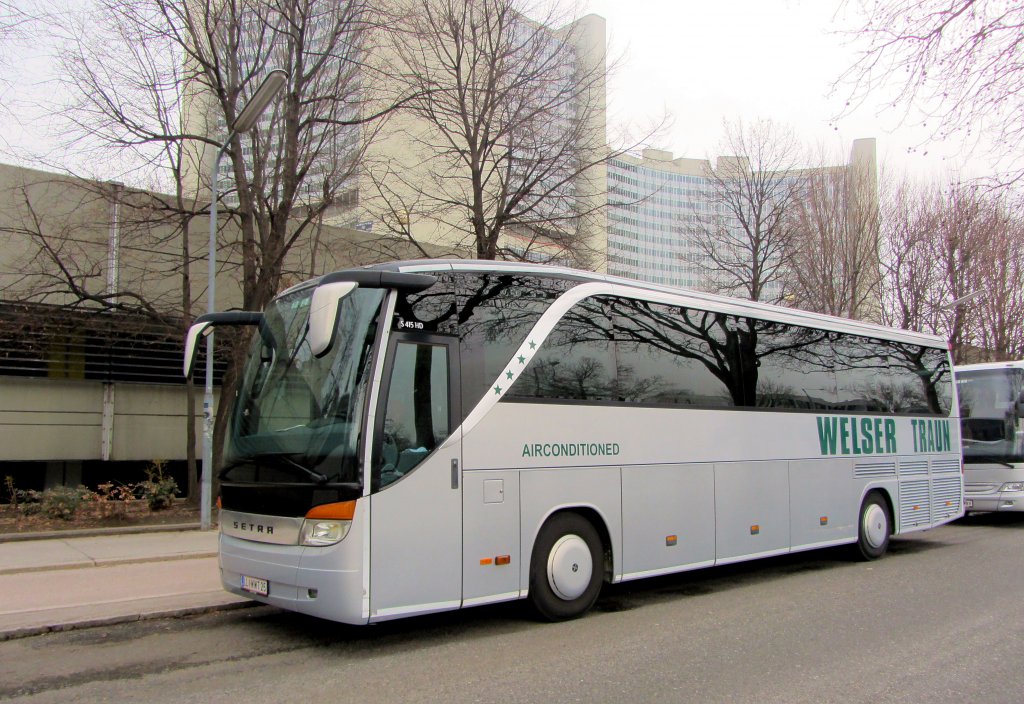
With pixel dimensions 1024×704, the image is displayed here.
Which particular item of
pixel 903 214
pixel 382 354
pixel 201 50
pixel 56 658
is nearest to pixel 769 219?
pixel 903 214

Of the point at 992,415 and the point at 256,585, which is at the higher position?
the point at 992,415

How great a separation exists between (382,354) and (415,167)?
548 inches

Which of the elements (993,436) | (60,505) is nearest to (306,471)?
(60,505)

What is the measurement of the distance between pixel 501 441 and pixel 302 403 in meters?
1.72

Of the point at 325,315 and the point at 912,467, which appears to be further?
the point at 912,467

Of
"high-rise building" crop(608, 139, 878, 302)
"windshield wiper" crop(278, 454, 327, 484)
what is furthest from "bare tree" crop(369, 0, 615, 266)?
"windshield wiper" crop(278, 454, 327, 484)

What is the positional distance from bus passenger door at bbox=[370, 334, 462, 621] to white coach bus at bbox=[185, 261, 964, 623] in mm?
15

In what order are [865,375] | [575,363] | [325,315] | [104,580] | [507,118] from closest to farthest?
1. [325,315]
2. [575,363]
3. [104,580]
4. [865,375]
5. [507,118]

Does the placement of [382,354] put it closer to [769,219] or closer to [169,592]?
[169,592]

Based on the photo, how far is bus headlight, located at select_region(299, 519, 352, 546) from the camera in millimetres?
5848

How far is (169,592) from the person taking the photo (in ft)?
26.9

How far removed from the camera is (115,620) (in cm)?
712

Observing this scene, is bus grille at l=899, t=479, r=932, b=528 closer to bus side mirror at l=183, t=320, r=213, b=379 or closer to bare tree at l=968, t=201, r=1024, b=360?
bus side mirror at l=183, t=320, r=213, b=379

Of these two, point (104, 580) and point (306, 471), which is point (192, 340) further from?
point (104, 580)
